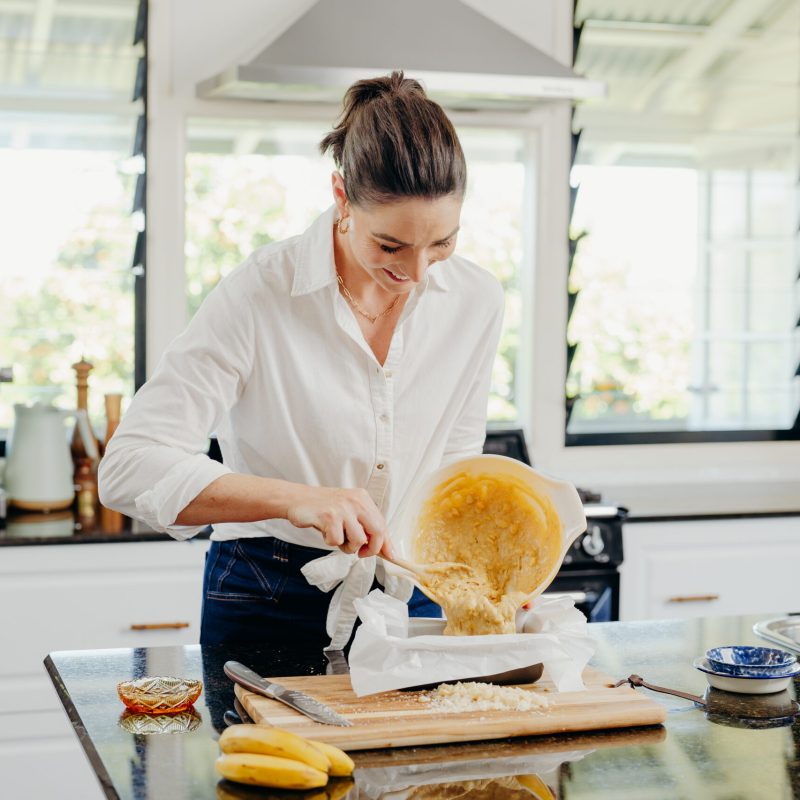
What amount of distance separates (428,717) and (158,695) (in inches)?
12.7

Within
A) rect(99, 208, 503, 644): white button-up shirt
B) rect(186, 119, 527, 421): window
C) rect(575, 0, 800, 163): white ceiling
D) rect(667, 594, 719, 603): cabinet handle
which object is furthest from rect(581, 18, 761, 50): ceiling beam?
rect(99, 208, 503, 644): white button-up shirt

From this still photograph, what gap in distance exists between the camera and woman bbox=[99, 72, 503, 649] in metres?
1.55

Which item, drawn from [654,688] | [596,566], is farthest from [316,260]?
[596,566]

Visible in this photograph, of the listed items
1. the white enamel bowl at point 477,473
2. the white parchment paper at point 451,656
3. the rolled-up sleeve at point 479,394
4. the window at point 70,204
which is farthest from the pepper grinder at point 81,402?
the white parchment paper at point 451,656

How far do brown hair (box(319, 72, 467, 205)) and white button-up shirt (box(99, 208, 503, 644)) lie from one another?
0.67 ft

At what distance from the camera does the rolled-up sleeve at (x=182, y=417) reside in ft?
5.18

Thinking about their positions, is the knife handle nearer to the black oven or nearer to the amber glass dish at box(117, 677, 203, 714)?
the amber glass dish at box(117, 677, 203, 714)

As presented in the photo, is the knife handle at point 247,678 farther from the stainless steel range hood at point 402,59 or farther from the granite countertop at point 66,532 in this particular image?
the stainless steel range hood at point 402,59

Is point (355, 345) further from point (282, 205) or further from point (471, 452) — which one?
point (282, 205)

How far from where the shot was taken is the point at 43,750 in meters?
2.79

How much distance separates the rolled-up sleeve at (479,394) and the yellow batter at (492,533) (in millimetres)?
206

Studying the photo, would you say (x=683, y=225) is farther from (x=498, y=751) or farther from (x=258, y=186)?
(x=498, y=751)

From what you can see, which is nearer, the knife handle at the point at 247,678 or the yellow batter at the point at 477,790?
the yellow batter at the point at 477,790

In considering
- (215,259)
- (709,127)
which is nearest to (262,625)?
(215,259)
